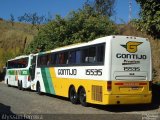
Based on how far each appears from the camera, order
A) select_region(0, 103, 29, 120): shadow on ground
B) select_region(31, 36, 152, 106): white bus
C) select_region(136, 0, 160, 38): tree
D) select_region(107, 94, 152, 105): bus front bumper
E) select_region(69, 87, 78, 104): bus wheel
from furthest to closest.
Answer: select_region(69, 87, 78, 104): bus wheel → select_region(136, 0, 160, 38): tree → select_region(31, 36, 152, 106): white bus → select_region(107, 94, 152, 105): bus front bumper → select_region(0, 103, 29, 120): shadow on ground

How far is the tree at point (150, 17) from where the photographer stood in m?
17.0

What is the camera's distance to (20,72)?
33.8 meters

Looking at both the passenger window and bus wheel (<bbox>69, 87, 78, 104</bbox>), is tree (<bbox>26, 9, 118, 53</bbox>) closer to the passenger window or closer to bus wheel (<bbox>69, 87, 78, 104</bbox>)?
the passenger window

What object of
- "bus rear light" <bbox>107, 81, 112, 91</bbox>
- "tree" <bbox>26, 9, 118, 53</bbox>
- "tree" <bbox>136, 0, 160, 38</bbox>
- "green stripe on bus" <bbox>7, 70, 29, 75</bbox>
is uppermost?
"tree" <bbox>26, 9, 118, 53</bbox>

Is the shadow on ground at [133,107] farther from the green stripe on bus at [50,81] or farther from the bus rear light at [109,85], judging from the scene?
the green stripe on bus at [50,81]

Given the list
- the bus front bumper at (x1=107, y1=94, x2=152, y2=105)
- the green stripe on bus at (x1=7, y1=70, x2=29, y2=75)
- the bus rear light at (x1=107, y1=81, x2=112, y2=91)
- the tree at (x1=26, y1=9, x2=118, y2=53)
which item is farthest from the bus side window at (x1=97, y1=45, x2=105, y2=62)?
the tree at (x1=26, y1=9, x2=118, y2=53)

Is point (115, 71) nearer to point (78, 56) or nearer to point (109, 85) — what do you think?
point (109, 85)

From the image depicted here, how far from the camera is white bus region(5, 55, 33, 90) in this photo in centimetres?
3084

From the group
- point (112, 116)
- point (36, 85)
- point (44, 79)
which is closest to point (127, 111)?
point (112, 116)

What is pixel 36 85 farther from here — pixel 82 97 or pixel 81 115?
pixel 81 115

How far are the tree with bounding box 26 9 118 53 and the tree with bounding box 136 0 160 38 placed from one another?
14447 mm

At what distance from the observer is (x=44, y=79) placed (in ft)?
84.7

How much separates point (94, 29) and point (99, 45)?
15692 mm

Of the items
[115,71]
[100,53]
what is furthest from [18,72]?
[115,71]
